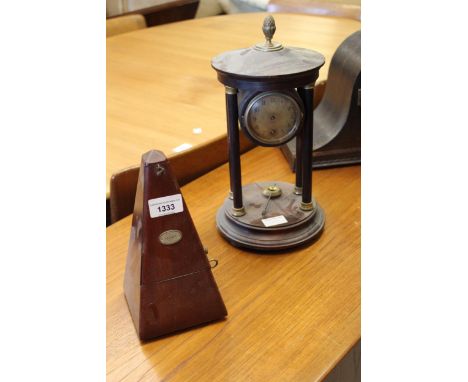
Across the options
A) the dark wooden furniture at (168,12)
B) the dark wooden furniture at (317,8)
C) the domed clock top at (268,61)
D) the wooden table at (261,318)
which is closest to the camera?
the wooden table at (261,318)

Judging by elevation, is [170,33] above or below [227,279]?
above

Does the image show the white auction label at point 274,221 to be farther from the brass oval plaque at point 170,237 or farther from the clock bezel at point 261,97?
the brass oval plaque at point 170,237

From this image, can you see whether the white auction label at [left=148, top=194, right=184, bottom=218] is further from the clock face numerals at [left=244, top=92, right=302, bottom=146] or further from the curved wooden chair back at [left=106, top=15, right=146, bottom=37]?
the curved wooden chair back at [left=106, top=15, right=146, bottom=37]

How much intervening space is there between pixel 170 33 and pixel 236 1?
1.94 metres

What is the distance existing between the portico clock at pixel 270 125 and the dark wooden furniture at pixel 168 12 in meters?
2.45

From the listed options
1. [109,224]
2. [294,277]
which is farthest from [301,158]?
[109,224]

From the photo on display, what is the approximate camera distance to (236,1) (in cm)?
416

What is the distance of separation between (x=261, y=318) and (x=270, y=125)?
32cm

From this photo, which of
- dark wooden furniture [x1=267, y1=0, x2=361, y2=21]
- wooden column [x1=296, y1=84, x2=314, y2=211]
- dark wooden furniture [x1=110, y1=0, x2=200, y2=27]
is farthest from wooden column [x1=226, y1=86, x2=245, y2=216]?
dark wooden furniture [x1=110, y1=0, x2=200, y2=27]

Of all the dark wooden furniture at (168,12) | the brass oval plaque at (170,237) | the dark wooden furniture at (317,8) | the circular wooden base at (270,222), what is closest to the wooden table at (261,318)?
the circular wooden base at (270,222)

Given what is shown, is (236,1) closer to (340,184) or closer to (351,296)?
(340,184)

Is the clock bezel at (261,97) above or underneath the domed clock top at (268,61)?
underneath

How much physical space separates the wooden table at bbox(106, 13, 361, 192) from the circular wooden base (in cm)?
27

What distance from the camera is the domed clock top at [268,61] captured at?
864 millimetres
